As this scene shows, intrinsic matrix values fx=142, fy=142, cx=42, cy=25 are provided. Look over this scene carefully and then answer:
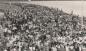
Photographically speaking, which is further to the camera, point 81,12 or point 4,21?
point 81,12

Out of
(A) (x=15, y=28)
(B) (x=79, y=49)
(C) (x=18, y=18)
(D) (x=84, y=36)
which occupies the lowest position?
(B) (x=79, y=49)

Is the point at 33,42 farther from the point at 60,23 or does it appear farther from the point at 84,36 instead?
the point at 84,36

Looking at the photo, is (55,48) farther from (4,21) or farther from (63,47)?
(4,21)

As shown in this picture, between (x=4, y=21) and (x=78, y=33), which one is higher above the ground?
(x=4, y=21)

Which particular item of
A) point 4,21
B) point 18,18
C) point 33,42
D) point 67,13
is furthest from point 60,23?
point 4,21

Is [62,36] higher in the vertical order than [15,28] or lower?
lower

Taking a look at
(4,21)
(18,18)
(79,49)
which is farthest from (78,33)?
(4,21)
